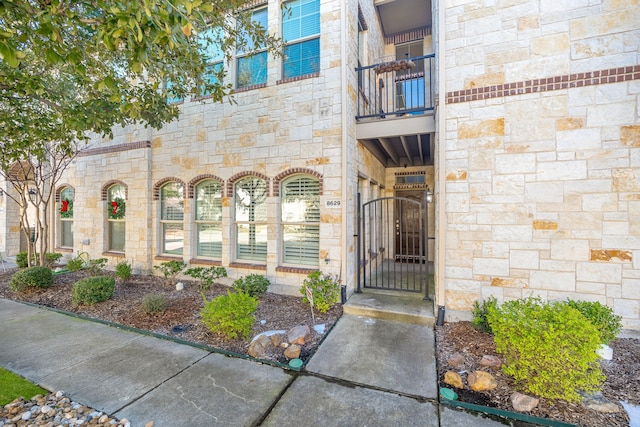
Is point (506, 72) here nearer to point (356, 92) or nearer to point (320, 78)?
point (356, 92)

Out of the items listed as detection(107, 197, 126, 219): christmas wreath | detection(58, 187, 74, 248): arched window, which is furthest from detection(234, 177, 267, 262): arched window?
detection(58, 187, 74, 248): arched window

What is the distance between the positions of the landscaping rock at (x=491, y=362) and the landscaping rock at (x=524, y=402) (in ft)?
1.87

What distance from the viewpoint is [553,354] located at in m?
2.57

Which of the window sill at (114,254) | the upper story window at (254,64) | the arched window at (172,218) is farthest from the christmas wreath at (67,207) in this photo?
the upper story window at (254,64)

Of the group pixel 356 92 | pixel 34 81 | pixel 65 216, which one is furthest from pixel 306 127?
pixel 65 216

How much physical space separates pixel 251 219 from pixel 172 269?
2.21 metres

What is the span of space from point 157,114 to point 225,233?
278 centimetres

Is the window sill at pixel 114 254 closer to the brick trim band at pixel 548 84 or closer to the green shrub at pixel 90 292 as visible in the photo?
the green shrub at pixel 90 292

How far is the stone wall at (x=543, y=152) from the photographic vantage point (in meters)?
3.71

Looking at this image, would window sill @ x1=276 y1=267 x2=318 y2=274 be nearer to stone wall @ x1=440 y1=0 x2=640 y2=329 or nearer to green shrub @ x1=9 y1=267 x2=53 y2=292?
stone wall @ x1=440 y1=0 x2=640 y2=329

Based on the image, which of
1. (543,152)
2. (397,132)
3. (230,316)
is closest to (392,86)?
(397,132)

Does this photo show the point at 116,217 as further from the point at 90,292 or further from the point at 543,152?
the point at 543,152

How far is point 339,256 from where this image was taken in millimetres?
5312

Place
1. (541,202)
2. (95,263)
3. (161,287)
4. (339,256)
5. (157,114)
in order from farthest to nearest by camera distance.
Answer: (95,263) < (161,287) < (339,256) < (157,114) < (541,202)
